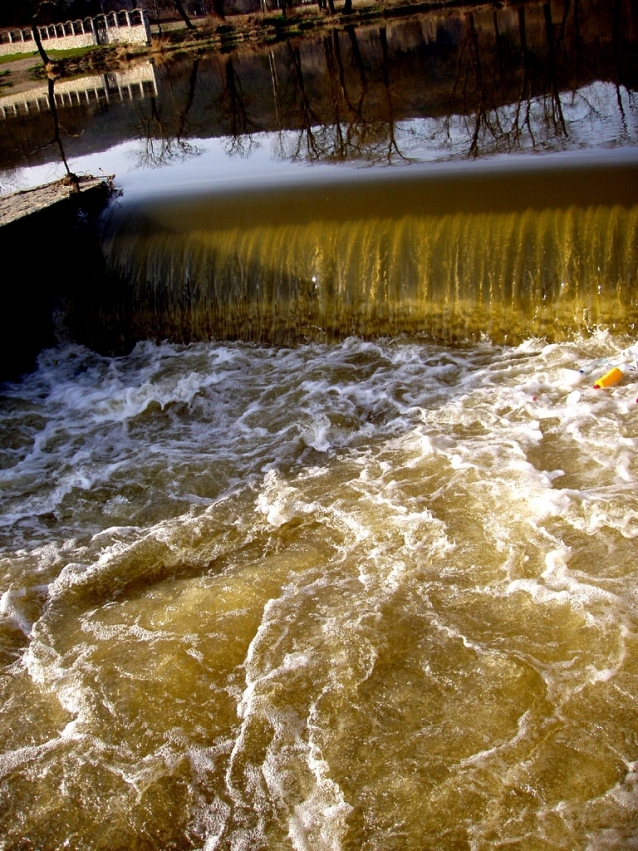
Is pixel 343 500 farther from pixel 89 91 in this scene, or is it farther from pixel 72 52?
pixel 72 52

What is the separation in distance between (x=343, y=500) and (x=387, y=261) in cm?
387

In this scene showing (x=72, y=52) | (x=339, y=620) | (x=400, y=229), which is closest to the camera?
(x=339, y=620)

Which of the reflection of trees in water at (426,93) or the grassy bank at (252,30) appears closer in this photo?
the reflection of trees in water at (426,93)

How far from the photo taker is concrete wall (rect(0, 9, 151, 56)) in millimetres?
35062

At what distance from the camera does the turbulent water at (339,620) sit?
3.53 metres

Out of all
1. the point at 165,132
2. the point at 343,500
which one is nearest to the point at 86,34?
the point at 165,132

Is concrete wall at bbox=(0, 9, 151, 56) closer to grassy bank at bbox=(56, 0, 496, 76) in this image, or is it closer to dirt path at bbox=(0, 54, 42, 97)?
grassy bank at bbox=(56, 0, 496, 76)

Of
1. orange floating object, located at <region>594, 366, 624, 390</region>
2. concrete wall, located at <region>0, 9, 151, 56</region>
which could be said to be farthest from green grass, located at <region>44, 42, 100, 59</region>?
orange floating object, located at <region>594, 366, 624, 390</region>

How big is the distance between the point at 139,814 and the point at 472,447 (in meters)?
3.93

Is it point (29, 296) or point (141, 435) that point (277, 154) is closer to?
point (29, 296)

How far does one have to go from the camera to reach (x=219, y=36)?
111ft

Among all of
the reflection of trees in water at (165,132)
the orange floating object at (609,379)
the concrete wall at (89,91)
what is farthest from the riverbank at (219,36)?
the orange floating object at (609,379)

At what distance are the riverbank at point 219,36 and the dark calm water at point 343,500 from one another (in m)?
19.6

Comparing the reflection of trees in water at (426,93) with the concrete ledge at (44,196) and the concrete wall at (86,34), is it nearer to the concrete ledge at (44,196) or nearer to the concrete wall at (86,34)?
the concrete ledge at (44,196)
